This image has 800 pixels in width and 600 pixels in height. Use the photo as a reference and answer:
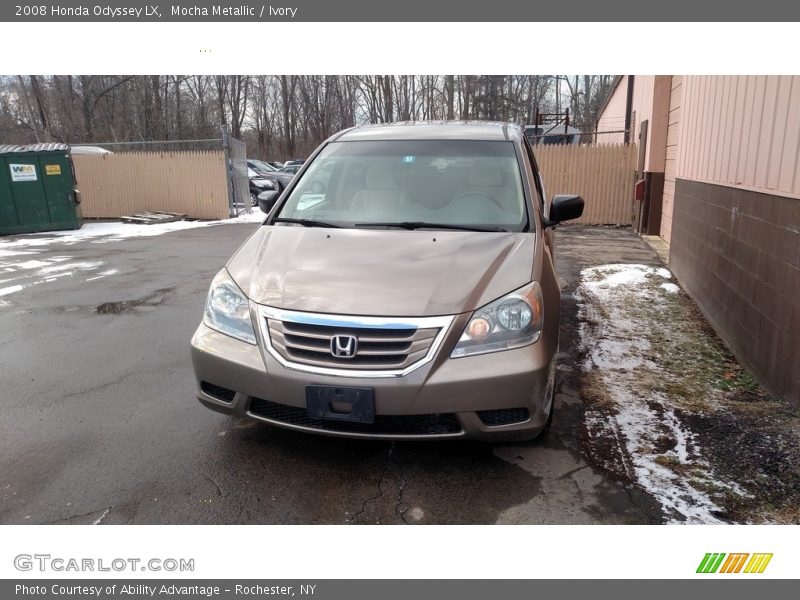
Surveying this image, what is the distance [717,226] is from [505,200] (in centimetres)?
302

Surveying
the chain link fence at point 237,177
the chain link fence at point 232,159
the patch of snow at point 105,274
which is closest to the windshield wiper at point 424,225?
the patch of snow at point 105,274

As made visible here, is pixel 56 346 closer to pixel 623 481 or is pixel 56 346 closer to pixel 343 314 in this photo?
pixel 343 314

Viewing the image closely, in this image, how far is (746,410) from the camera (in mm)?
3795

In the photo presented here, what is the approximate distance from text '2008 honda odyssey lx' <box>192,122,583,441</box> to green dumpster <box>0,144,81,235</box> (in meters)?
13.4

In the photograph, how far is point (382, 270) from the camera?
3.15m

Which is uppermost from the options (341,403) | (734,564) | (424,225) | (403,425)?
(424,225)

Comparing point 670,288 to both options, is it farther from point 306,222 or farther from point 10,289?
point 10,289

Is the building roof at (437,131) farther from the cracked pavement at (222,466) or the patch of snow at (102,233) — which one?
the patch of snow at (102,233)

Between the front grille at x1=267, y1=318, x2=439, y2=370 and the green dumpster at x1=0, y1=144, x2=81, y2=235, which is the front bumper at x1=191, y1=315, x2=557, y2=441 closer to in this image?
the front grille at x1=267, y1=318, x2=439, y2=370

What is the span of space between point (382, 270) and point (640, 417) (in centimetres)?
198

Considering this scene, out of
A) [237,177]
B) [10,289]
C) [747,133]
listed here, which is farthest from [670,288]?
[237,177]

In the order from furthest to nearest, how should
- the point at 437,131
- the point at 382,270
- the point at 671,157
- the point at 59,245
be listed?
the point at 59,245, the point at 671,157, the point at 437,131, the point at 382,270

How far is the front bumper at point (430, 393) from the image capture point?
277 centimetres

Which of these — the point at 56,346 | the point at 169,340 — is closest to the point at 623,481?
the point at 169,340
